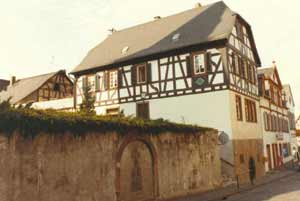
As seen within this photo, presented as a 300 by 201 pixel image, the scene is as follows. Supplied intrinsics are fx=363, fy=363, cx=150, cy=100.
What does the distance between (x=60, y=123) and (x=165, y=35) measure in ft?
58.1

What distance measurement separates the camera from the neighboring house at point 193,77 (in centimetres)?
2269

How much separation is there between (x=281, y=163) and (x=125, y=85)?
56.6ft

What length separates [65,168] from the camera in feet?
36.4

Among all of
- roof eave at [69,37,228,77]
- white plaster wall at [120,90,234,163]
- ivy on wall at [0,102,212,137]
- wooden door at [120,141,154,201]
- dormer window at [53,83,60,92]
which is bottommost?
wooden door at [120,141,154,201]

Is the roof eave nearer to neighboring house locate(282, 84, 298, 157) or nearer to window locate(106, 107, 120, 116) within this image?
window locate(106, 107, 120, 116)

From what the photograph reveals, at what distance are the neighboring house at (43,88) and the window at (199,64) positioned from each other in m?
19.4

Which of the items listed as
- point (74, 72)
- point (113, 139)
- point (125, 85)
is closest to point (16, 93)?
point (74, 72)

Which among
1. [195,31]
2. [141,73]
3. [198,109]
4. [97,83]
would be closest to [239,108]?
[198,109]

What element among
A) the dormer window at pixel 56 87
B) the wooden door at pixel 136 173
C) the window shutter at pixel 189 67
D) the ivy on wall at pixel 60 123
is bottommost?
the wooden door at pixel 136 173

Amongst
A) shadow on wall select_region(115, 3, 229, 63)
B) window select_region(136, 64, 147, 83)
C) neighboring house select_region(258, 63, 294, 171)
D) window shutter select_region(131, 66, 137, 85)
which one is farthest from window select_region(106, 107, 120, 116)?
neighboring house select_region(258, 63, 294, 171)

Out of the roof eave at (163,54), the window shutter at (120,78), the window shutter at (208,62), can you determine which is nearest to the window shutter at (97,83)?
the roof eave at (163,54)

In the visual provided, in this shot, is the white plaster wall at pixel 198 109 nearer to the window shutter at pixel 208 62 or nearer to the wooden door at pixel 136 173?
the window shutter at pixel 208 62

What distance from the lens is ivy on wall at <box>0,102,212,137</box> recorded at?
946 centimetres

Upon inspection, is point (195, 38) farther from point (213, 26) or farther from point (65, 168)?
point (65, 168)
